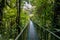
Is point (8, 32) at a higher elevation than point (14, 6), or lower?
lower

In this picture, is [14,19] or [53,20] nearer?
[14,19]

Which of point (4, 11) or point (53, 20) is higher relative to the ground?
point (4, 11)

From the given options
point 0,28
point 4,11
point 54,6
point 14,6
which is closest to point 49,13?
point 54,6

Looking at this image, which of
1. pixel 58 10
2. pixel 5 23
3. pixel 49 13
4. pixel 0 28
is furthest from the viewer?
pixel 49 13

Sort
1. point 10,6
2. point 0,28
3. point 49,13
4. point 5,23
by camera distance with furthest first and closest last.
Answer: point 49,13 → point 10,6 → point 5,23 → point 0,28

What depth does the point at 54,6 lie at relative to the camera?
1598 centimetres

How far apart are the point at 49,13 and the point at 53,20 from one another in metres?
1.85

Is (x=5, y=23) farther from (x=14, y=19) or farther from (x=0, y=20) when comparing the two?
(x=14, y=19)

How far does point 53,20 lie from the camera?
15883 millimetres

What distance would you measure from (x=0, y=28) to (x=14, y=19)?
251 cm

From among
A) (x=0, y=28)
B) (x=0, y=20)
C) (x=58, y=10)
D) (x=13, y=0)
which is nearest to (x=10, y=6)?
(x=13, y=0)

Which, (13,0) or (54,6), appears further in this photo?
(54,6)

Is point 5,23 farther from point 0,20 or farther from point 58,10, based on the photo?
point 58,10

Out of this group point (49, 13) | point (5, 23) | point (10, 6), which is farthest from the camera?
point (49, 13)
